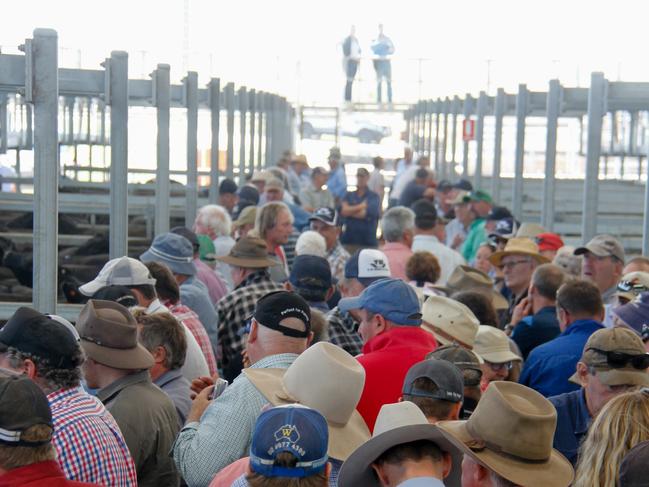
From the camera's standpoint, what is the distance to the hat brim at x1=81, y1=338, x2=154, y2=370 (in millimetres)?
4555

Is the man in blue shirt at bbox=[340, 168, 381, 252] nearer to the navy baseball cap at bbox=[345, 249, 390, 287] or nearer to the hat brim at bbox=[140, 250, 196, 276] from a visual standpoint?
the hat brim at bbox=[140, 250, 196, 276]

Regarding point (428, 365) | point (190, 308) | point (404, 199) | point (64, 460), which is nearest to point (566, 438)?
point (428, 365)

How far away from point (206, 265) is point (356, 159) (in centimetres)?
2601

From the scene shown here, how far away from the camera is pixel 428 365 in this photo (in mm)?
4230

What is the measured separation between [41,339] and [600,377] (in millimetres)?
2172

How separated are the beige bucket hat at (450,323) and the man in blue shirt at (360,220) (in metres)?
7.75

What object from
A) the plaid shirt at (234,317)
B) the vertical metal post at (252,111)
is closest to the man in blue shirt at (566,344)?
the plaid shirt at (234,317)

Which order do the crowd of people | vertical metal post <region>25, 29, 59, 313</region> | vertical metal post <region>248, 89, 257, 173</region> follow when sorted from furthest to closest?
vertical metal post <region>248, 89, 257, 173</region> < vertical metal post <region>25, 29, 59, 313</region> < the crowd of people

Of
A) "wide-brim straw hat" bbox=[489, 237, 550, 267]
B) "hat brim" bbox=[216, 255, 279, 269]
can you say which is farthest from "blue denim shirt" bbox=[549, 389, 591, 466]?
"wide-brim straw hat" bbox=[489, 237, 550, 267]

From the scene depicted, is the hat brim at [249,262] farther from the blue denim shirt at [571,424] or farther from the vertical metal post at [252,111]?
the vertical metal post at [252,111]

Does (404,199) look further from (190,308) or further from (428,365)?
(428,365)

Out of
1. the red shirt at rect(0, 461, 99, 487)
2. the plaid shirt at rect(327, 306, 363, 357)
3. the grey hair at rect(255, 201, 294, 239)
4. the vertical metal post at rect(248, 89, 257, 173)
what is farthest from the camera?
the vertical metal post at rect(248, 89, 257, 173)

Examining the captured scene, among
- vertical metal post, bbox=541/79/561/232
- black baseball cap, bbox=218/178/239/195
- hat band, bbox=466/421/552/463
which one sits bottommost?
hat band, bbox=466/421/552/463

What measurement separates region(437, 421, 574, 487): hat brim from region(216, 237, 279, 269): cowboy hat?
3.68 metres
